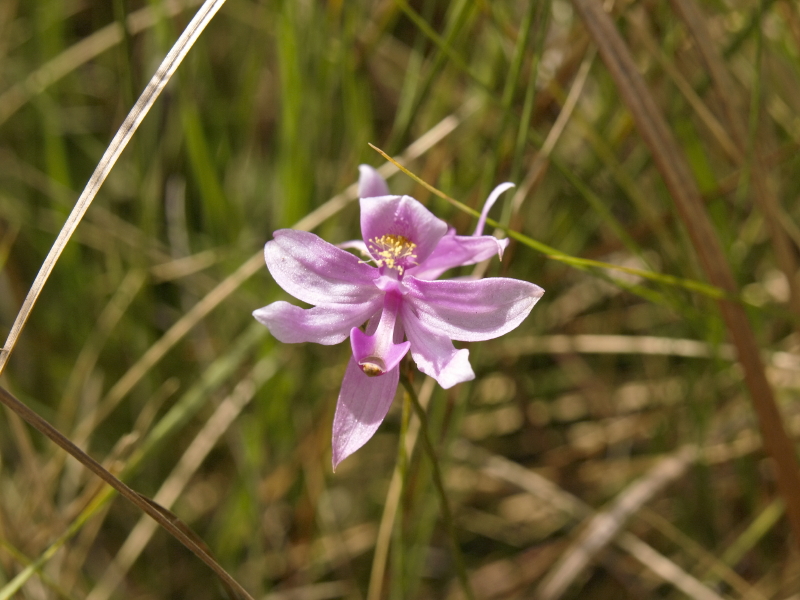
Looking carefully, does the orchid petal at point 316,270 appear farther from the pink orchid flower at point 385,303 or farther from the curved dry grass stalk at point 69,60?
the curved dry grass stalk at point 69,60

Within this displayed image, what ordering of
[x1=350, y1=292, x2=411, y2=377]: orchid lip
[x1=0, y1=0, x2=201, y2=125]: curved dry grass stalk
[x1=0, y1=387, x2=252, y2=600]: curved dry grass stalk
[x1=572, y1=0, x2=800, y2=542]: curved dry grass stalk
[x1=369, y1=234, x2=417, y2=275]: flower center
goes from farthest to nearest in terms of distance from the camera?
1. [x1=0, y1=0, x2=201, y2=125]: curved dry grass stalk
2. [x1=572, y1=0, x2=800, y2=542]: curved dry grass stalk
3. [x1=369, y1=234, x2=417, y2=275]: flower center
4. [x1=350, y1=292, x2=411, y2=377]: orchid lip
5. [x1=0, y1=387, x2=252, y2=600]: curved dry grass stalk

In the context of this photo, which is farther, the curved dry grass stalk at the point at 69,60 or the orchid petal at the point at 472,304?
the curved dry grass stalk at the point at 69,60

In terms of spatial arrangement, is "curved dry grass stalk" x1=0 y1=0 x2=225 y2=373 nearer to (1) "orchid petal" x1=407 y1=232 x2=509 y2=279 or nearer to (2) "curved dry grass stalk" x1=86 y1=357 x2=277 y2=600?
(1) "orchid petal" x1=407 y1=232 x2=509 y2=279

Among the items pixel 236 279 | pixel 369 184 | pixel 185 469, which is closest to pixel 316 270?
pixel 369 184

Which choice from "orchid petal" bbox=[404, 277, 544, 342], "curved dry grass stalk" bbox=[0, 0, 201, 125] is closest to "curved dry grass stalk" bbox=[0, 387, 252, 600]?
"orchid petal" bbox=[404, 277, 544, 342]

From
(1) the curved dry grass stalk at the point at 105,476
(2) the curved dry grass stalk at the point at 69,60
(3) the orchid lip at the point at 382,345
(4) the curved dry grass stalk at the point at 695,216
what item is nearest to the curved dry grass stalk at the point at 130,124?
(1) the curved dry grass stalk at the point at 105,476

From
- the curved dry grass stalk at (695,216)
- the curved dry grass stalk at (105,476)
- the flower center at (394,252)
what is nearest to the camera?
the curved dry grass stalk at (105,476)
